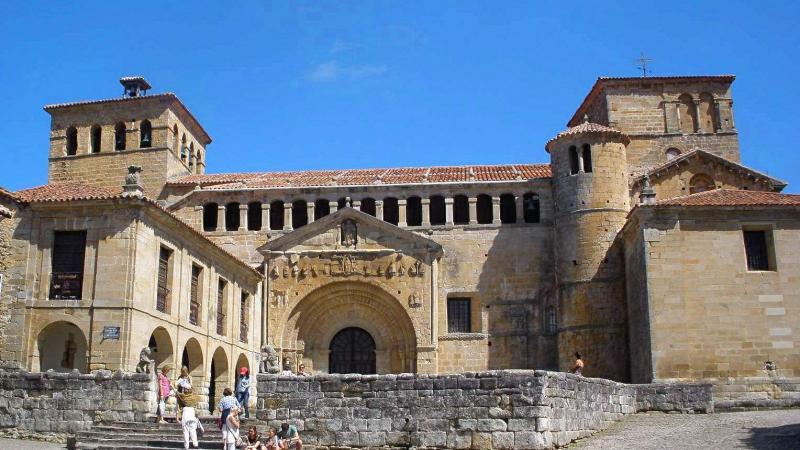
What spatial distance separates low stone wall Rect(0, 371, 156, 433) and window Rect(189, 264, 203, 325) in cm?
798

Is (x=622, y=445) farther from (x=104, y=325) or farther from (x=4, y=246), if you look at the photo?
(x=4, y=246)

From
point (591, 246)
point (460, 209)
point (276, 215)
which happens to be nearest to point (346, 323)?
point (276, 215)

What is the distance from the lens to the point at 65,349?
26516mm

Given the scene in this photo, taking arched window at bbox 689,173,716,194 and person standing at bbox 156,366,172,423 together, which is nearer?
person standing at bbox 156,366,172,423

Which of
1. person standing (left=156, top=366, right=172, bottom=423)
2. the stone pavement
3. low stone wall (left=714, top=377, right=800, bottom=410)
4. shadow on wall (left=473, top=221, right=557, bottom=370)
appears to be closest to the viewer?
the stone pavement

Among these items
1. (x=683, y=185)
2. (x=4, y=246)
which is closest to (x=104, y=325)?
(x=4, y=246)

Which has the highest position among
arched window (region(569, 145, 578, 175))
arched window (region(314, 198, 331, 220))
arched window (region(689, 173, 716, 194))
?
arched window (region(569, 145, 578, 175))

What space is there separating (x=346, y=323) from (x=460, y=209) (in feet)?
19.6

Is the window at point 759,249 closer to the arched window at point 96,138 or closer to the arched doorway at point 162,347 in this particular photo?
the arched doorway at point 162,347

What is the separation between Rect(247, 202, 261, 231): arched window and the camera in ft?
116

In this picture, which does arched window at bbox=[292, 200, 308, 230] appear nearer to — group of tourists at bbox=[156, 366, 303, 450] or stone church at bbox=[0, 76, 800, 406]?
stone church at bbox=[0, 76, 800, 406]

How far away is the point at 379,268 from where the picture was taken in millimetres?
33188

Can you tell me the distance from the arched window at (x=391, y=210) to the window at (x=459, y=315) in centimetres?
372

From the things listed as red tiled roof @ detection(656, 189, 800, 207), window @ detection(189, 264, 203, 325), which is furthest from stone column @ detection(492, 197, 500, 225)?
window @ detection(189, 264, 203, 325)
